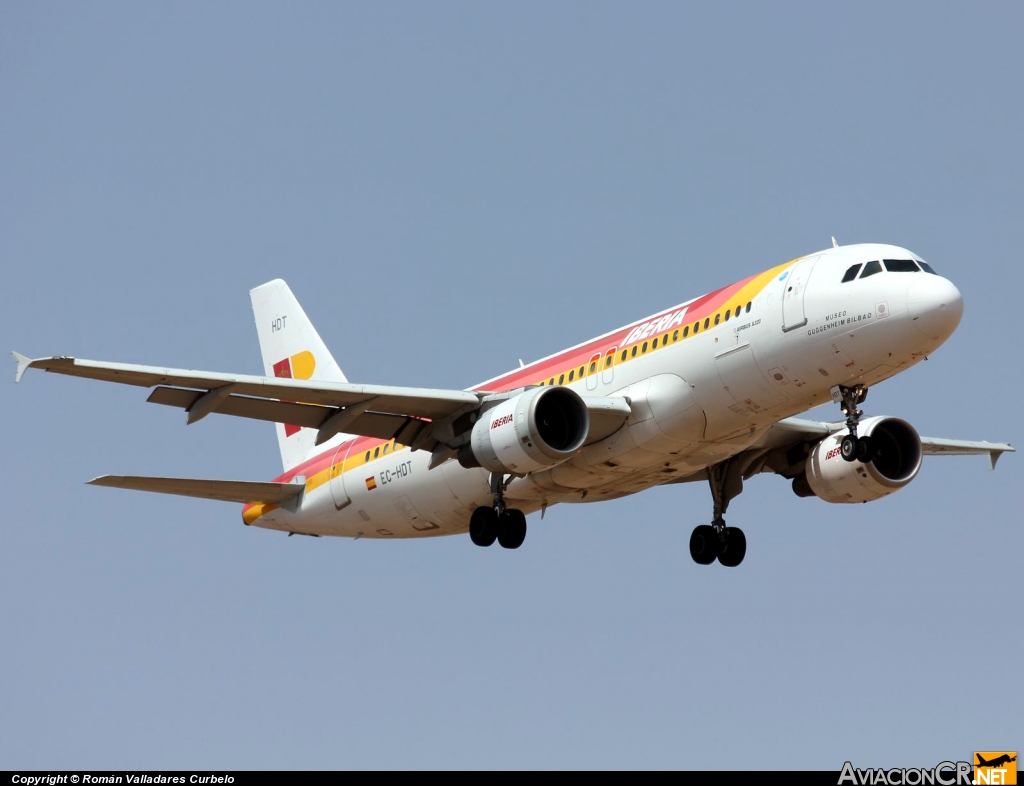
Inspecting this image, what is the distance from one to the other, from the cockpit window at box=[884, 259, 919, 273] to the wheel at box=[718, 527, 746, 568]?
1046 centimetres

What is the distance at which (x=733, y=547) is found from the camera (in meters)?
41.3

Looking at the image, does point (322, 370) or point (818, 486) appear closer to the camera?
point (818, 486)

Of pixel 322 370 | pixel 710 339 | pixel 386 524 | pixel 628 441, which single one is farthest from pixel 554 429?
pixel 322 370

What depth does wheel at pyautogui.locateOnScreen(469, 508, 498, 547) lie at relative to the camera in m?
37.8

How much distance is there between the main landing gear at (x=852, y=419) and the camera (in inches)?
1328

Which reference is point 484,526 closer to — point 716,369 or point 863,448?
point 716,369

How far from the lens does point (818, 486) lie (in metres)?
39.9

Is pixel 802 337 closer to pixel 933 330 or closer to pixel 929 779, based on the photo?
pixel 933 330

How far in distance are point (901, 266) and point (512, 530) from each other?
10.7 m

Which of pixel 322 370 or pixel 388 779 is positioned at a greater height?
pixel 322 370

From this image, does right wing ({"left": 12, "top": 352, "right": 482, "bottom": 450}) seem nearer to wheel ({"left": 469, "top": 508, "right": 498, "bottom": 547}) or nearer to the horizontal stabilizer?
wheel ({"left": 469, "top": 508, "right": 498, "bottom": 547})

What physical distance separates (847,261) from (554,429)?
733 cm

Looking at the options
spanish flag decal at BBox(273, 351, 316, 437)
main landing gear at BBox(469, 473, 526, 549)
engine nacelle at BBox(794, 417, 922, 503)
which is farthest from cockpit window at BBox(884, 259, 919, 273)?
spanish flag decal at BBox(273, 351, 316, 437)

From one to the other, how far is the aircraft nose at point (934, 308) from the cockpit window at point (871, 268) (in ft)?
3.14
